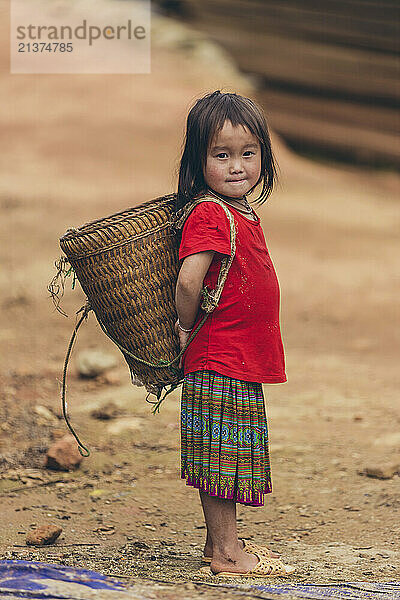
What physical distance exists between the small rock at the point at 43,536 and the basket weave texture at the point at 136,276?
0.69 metres

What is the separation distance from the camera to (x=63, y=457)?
3607 millimetres

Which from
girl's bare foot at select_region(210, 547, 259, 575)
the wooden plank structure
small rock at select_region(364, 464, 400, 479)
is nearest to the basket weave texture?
girl's bare foot at select_region(210, 547, 259, 575)

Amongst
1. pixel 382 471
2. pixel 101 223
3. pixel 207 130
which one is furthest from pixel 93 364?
pixel 207 130

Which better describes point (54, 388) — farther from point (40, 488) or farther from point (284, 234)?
point (284, 234)

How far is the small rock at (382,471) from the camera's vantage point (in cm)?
355

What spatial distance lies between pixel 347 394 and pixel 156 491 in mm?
1650

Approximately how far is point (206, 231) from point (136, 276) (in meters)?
0.23

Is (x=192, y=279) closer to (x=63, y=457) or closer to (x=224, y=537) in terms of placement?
(x=224, y=537)

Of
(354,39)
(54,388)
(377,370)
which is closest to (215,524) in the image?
(54,388)

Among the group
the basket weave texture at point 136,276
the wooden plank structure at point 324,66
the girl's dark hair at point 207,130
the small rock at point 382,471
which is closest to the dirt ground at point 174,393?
the small rock at point 382,471

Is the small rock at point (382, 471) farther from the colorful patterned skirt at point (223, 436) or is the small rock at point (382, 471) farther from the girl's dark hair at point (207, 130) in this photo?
the girl's dark hair at point (207, 130)

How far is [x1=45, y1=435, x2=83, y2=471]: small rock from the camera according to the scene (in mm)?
3604

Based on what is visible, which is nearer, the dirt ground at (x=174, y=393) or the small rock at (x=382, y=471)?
the dirt ground at (x=174, y=393)

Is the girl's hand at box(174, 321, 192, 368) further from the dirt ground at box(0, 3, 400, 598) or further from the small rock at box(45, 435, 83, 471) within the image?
the small rock at box(45, 435, 83, 471)
